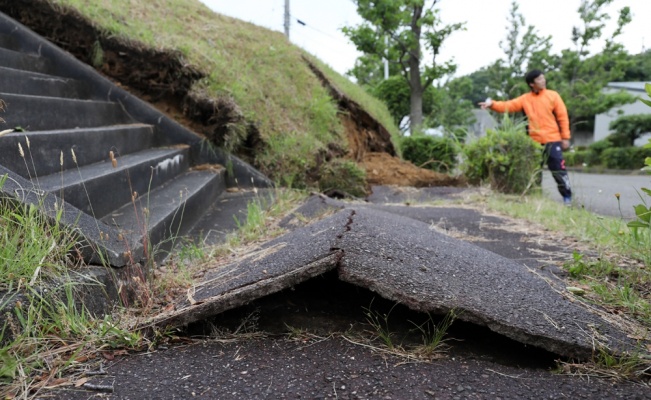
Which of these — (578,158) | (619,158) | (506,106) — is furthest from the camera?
(578,158)

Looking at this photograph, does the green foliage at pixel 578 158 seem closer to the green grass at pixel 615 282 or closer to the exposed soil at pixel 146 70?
the exposed soil at pixel 146 70

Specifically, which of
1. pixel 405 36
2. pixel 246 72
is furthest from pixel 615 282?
pixel 405 36

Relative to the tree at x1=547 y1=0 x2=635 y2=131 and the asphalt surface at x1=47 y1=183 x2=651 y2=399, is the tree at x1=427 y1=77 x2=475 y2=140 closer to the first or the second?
the tree at x1=547 y1=0 x2=635 y2=131

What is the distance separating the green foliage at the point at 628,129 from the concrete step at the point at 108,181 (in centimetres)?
2270

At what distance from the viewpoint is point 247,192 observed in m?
5.34

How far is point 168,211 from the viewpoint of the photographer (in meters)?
3.18

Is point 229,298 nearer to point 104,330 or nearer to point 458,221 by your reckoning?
point 104,330

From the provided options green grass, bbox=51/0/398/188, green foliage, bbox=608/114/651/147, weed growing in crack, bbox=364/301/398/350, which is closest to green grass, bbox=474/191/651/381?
weed growing in crack, bbox=364/301/398/350

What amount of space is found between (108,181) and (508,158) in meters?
5.26

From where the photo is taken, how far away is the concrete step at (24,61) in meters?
3.87

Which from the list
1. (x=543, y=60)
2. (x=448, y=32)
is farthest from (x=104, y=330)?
(x=543, y=60)

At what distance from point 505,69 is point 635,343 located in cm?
2799

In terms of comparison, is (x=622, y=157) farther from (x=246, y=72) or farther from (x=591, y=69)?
(x=246, y=72)

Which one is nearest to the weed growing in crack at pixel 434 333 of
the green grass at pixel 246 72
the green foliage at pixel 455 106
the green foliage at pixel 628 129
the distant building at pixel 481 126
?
the green grass at pixel 246 72
